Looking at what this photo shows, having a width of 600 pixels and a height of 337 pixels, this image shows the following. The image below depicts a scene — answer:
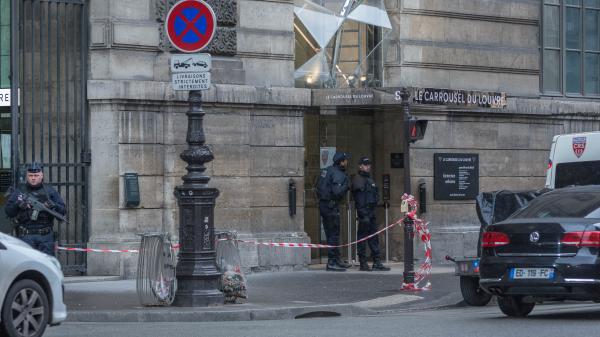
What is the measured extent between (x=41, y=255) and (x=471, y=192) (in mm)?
13532

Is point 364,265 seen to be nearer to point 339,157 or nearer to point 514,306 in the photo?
point 339,157

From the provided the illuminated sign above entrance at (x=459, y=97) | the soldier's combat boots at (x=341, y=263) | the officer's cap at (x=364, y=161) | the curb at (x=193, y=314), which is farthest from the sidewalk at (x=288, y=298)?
the illuminated sign above entrance at (x=459, y=97)

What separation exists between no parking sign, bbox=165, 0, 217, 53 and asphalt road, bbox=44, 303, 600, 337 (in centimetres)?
353

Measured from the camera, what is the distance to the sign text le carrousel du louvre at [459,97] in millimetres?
22781

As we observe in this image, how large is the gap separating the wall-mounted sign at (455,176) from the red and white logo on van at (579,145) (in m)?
4.90

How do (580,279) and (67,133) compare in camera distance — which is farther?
(67,133)

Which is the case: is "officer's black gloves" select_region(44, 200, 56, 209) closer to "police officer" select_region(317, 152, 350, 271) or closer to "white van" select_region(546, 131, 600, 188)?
"police officer" select_region(317, 152, 350, 271)

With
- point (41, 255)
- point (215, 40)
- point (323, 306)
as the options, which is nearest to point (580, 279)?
point (323, 306)

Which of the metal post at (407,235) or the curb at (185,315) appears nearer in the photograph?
the curb at (185,315)

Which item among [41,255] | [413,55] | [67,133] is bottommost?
[41,255]

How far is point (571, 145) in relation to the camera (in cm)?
1884

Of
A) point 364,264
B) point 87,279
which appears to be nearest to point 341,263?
point 364,264

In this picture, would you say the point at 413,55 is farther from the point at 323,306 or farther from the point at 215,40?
the point at 323,306

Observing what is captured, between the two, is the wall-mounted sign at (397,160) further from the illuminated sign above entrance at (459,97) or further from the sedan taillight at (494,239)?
the sedan taillight at (494,239)
